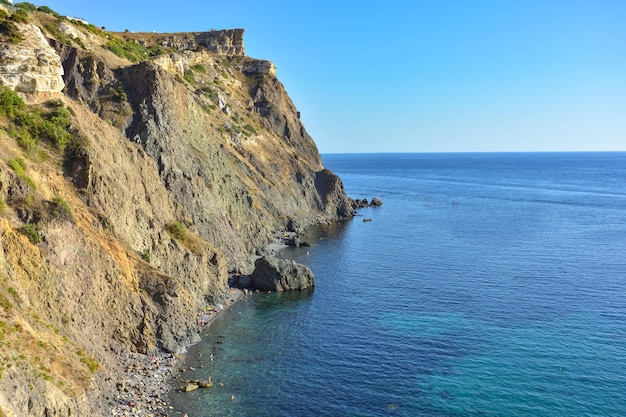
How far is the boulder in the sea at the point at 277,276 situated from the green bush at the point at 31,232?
37.8 meters

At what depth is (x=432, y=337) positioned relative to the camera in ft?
192

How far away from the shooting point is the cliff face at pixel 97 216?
38.8 meters

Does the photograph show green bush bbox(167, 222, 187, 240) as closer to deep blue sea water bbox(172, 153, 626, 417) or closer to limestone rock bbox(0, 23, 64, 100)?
deep blue sea water bbox(172, 153, 626, 417)

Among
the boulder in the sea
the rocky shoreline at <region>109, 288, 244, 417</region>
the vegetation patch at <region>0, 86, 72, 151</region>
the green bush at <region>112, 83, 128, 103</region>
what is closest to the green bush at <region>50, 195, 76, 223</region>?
the vegetation patch at <region>0, 86, 72, 151</region>

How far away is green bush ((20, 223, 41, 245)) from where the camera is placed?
42753mm

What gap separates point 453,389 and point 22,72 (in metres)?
59.6

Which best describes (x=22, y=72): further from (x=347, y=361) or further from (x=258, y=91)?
(x=258, y=91)

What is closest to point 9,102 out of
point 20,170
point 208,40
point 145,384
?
point 20,170

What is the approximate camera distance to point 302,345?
186 feet

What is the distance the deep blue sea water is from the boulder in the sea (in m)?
2.21

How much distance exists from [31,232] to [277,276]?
39589mm

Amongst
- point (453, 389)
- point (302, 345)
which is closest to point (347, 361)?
point (302, 345)

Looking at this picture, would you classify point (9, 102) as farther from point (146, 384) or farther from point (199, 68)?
point (199, 68)

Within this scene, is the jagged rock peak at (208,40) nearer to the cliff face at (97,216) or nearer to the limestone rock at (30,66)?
the cliff face at (97,216)
